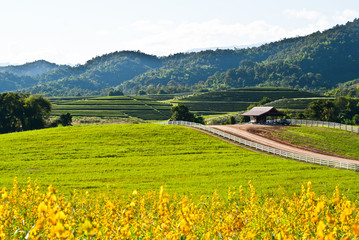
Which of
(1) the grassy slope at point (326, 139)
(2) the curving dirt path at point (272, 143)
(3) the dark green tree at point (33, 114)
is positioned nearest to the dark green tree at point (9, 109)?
(3) the dark green tree at point (33, 114)

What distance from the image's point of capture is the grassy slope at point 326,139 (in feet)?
196

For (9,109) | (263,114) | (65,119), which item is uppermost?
(9,109)

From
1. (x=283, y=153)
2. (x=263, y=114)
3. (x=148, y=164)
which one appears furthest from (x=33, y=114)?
(x=283, y=153)

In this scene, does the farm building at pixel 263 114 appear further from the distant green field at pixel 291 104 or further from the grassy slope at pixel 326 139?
the distant green field at pixel 291 104

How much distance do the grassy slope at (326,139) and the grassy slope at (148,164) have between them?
14.2 meters

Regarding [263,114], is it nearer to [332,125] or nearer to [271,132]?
[271,132]

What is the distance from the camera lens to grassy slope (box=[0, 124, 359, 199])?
36719mm

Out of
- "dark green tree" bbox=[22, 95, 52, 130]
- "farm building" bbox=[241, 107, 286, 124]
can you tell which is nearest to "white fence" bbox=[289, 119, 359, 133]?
"farm building" bbox=[241, 107, 286, 124]

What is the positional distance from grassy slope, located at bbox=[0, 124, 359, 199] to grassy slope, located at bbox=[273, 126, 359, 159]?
14.2 m

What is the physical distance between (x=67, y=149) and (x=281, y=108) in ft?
401

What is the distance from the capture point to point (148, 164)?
150 ft

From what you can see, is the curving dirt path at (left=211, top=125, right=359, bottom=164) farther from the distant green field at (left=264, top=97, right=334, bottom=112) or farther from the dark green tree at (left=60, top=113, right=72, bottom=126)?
the distant green field at (left=264, top=97, right=334, bottom=112)

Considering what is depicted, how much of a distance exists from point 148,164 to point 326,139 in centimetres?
3454

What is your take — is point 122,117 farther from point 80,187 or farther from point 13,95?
point 80,187
